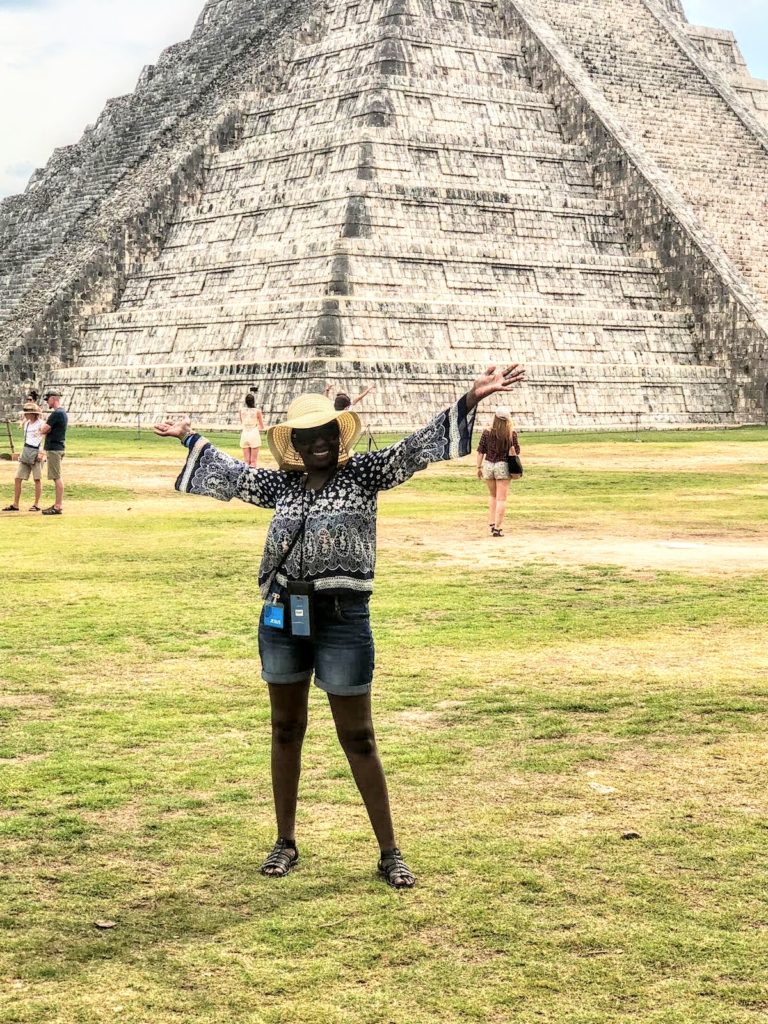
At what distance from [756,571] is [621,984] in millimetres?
10178

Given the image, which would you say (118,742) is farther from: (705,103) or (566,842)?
(705,103)

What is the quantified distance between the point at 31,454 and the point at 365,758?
15.9 m

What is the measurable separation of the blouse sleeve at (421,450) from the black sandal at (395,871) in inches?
62.1

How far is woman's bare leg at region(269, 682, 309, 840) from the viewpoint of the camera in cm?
676

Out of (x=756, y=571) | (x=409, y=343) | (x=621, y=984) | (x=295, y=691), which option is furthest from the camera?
(x=409, y=343)

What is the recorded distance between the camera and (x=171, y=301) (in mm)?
44781

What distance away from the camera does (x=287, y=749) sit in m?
6.82

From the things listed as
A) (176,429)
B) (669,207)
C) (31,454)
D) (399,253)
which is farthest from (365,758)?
(669,207)

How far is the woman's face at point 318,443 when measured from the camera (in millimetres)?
6750

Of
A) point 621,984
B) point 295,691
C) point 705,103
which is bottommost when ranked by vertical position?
point 621,984

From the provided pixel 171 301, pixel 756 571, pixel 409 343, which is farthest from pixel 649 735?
pixel 171 301

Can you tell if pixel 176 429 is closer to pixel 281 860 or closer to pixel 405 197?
A: pixel 281 860

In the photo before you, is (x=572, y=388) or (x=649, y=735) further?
(x=572, y=388)

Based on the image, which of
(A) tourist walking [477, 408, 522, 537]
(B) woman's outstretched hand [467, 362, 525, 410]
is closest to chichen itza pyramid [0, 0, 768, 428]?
(A) tourist walking [477, 408, 522, 537]
